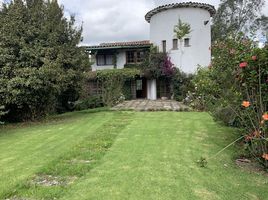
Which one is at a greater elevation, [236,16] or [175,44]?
[236,16]

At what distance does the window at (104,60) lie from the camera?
1140 inches

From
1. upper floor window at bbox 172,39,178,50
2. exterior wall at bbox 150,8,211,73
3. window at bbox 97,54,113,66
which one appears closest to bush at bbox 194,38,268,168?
exterior wall at bbox 150,8,211,73

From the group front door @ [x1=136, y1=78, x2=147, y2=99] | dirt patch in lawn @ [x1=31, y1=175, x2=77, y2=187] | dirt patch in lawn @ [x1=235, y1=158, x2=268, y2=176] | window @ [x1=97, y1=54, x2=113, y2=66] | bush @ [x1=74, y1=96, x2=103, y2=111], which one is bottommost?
dirt patch in lawn @ [x1=235, y1=158, x2=268, y2=176]

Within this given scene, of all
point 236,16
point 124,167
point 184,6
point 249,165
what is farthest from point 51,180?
point 236,16

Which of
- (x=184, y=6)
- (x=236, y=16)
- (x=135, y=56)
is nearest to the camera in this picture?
(x=184, y=6)

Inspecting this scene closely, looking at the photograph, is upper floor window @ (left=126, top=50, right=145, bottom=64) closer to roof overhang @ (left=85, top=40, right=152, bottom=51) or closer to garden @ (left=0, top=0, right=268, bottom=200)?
roof overhang @ (left=85, top=40, right=152, bottom=51)

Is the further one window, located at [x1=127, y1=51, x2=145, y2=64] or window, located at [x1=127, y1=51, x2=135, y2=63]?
window, located at [x1=127, y1=51, x2=135, y2=63]

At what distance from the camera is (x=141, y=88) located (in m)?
29.2

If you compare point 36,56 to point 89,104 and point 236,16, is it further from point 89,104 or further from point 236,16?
point 236,16

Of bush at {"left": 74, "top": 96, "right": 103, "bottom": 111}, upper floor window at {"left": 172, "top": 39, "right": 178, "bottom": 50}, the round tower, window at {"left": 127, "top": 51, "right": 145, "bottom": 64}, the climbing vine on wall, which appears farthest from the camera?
window at {"left": 127, "top": 51, "right": 145, "bottom": 64}

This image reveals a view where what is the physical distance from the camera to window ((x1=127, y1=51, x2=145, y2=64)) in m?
28.0

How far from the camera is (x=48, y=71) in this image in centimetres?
1370

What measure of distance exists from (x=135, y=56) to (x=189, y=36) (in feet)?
18.0

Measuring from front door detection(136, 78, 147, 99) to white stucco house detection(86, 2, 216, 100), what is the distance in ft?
2.05
